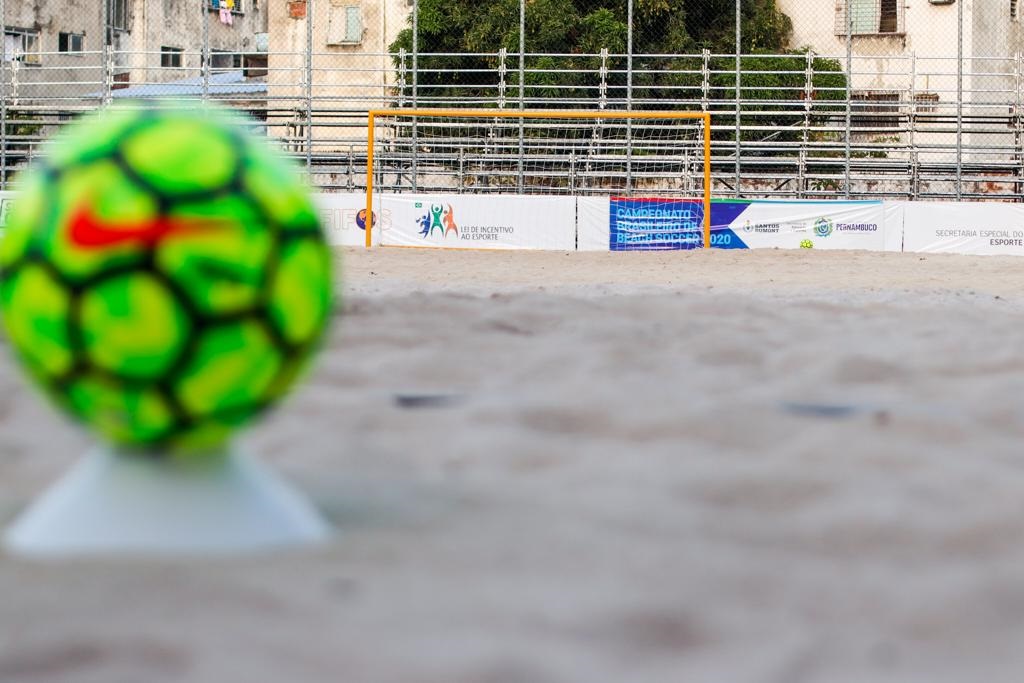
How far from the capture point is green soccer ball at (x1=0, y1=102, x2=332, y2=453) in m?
2.54

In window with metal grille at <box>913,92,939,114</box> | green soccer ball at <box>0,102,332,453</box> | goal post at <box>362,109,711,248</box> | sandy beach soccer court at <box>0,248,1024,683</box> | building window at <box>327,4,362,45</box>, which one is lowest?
sandy beach soccer court at <box>0,248,1024,683</box>

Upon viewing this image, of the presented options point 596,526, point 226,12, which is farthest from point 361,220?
point 226,12

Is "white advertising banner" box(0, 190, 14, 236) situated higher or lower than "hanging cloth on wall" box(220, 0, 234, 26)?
lower

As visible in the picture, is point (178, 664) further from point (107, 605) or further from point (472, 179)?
point (472, 179)

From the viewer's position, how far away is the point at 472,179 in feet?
74.1

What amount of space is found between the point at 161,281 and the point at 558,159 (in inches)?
780

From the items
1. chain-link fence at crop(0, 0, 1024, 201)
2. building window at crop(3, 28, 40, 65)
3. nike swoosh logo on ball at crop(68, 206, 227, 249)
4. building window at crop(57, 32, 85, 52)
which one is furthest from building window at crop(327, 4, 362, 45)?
nike swoosh logo on ball at crop(68, 206, 227, 249)

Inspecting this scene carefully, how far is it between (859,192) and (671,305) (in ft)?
55.2

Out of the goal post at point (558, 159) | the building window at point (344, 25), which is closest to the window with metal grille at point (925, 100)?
the goal post at point (558, 159)

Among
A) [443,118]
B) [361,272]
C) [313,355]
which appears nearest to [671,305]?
[313,355]

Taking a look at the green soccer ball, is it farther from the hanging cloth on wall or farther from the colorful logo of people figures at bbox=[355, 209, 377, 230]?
the hanging cloth on wall

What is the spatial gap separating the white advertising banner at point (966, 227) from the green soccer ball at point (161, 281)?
16647 millimetres

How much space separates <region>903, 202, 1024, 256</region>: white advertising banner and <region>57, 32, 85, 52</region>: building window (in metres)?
26.2

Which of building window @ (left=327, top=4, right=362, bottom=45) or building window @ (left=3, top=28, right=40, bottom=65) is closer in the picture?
building window @ (left=327, top=4, right=362, bottom=45)
